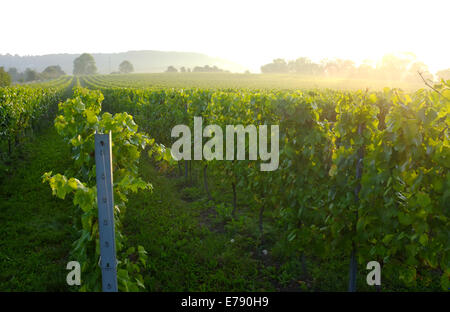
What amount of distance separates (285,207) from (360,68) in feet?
270

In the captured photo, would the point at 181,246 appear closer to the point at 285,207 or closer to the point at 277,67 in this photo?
the point at 285,207

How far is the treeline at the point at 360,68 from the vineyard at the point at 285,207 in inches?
1267

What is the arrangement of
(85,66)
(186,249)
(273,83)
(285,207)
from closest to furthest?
(285,207)
(186,249)
(273,83)
(85,66)

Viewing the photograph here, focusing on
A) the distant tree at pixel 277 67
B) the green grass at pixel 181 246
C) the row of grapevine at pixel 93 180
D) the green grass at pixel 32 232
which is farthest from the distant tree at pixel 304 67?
the row of grapevine at pixel 93 180

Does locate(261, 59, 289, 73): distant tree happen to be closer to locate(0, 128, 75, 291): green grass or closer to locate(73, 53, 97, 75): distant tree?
locate(73, 53, 97, 75): distant tree

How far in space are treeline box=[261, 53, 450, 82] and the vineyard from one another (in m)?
32.2

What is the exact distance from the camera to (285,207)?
16.4 feet

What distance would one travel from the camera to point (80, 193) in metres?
2.77

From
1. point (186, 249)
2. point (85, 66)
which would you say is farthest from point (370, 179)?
point (85, 66)

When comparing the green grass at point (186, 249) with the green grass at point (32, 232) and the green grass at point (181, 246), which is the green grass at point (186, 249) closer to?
the green grass at point (181, 246)

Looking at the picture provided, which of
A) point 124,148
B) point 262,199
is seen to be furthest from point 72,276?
point 262,199

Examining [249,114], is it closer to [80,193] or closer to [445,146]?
[445,146]

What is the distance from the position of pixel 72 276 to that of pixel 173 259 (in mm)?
1532
